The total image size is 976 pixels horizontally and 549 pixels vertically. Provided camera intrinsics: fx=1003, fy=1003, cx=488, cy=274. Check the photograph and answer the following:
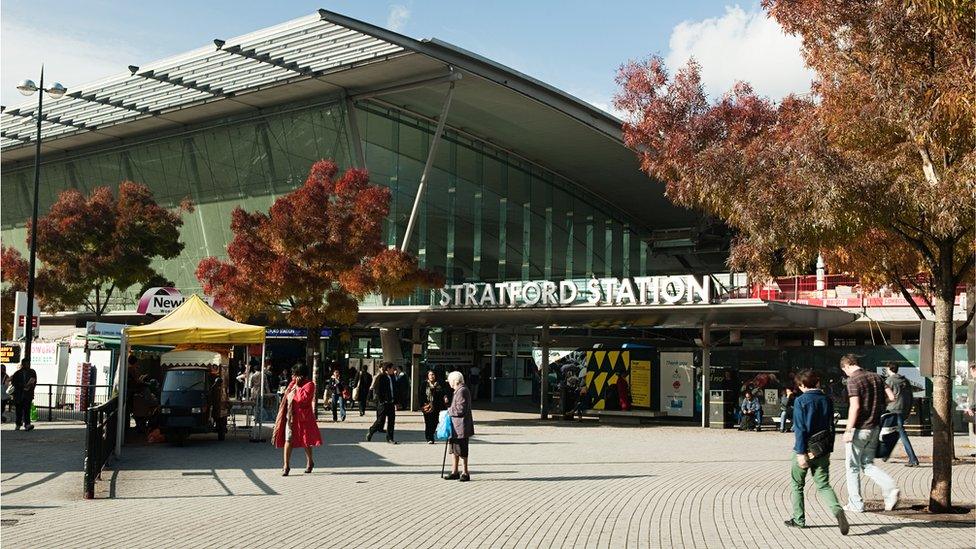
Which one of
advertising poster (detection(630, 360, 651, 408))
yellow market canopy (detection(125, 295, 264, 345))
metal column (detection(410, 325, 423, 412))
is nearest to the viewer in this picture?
yellow market canopy (detection(125, 295, 264, 345))

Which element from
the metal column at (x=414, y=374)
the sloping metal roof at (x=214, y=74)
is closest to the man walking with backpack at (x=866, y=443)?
the sloping metal roof at (x=214, y=74)

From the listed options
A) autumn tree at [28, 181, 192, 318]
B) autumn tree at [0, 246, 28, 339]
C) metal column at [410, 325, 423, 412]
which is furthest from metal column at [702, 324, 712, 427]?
autumn tree at [0, 246, 28, 339]

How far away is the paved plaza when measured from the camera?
9609 mm

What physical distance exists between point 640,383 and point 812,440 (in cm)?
1944

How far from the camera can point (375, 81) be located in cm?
3494

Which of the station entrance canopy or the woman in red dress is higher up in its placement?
the station entrance canopy

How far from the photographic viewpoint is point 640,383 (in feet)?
96.3

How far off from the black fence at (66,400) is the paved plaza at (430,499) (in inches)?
211

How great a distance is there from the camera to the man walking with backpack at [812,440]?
9.97m

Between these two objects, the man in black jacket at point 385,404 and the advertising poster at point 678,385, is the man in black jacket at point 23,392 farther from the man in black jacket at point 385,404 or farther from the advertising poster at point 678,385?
the advertising poster at point 678,385

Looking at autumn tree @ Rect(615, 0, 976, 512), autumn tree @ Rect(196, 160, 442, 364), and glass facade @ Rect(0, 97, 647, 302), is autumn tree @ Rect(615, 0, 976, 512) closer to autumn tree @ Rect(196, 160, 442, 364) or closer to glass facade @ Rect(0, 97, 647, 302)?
autumn tree @ Rect(196, 160, 442, 364)

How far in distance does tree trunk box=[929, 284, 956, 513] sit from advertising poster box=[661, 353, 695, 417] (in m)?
16.7

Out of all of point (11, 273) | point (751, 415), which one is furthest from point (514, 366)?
point (11, 273)

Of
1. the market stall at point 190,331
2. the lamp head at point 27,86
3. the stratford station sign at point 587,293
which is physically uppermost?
the lamp head at point 27,86
